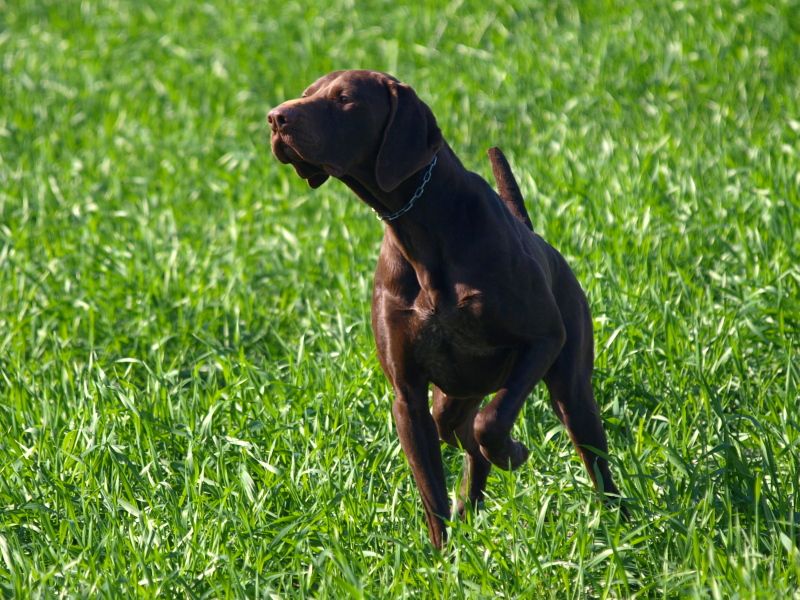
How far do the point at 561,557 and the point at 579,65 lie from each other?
5.75 m

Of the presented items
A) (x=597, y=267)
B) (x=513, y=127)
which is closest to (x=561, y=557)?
(x=597, y=267)

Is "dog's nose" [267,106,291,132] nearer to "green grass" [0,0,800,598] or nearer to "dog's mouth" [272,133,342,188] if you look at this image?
"dog's mouth" [272,133,342,188]

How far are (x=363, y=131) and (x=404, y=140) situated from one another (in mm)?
120

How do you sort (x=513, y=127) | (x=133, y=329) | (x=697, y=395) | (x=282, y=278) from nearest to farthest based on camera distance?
1. (x=697, y=395)
2. (x=133, y=329)
3. (x=282, y=278)
4. (x=513, y=127)

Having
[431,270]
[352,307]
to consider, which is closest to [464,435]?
[431,270]

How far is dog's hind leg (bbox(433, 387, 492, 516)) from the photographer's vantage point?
3.96m

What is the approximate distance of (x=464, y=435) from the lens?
13.2ft

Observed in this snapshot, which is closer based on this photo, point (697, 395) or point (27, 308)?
point (697, 395)

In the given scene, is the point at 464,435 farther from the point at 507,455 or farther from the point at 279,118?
the point at 279,118

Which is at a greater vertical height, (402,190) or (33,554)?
(402,190)

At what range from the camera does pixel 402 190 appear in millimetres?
3479

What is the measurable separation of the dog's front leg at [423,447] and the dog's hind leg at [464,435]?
27 centimetres

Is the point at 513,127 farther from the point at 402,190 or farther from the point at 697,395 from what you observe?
the point at 402,190

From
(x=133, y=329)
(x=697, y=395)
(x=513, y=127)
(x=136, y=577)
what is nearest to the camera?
(x=136, y=577)
